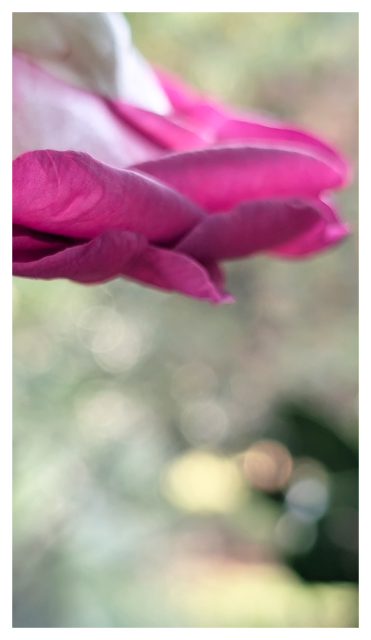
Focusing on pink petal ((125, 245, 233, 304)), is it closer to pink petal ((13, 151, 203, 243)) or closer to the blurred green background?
pink petal ((13, 151, 203, 243))

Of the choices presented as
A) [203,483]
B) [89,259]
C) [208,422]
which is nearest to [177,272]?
[89,259]

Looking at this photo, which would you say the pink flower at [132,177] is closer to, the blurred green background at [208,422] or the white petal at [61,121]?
the white petal at [61,121]

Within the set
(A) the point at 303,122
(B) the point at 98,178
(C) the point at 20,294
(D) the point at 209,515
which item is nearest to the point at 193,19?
(A) the point at 303,122

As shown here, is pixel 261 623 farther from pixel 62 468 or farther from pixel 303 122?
pixel 303 122

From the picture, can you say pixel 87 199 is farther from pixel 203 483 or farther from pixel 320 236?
pixel 203 483

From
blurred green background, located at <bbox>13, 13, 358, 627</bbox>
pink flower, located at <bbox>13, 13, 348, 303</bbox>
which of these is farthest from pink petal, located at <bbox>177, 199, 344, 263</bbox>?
blurred green background, located at <bbox>13, 13, 358, 627</bbox>
